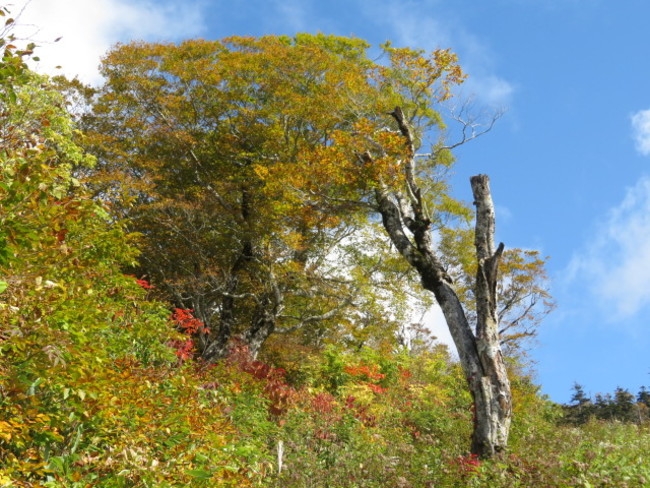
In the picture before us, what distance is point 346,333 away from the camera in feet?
69.1

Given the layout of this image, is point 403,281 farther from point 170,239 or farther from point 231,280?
point 170,239

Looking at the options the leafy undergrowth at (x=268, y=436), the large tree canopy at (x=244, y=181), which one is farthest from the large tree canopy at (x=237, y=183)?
the leafy undergrowth at (x=268, y=436)

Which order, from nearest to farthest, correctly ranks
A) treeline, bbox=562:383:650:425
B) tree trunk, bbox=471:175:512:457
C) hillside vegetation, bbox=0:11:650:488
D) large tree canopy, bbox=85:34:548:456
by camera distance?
hillside vegetation, bbox=0:11:650:488 < tree trunk, bbox=471:175:512:457 < large tree canopy, bbox=85:34:548:456 < treeline, bbox=562:383:650:425

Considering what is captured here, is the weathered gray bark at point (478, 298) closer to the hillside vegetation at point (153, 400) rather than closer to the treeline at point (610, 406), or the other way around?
the hillside vegetation at point (153, 400)

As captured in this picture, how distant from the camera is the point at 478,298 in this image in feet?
33.8

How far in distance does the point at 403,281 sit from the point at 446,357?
5.92 m

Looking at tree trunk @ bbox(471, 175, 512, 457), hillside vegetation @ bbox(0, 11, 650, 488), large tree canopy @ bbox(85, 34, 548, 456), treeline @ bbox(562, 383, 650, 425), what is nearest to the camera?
hillside vegetation @ bbox(0, 11, 650, 488)

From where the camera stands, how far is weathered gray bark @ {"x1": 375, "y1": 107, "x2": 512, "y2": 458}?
9.45 metres

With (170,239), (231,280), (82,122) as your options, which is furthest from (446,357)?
(82,122)

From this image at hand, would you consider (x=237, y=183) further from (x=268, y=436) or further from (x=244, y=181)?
(x=268, y=436)

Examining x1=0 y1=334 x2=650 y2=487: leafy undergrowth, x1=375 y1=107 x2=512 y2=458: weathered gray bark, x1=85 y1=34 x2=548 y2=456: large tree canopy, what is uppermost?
x1=85 y1=34 x2=548 y2=456: large tree canopy

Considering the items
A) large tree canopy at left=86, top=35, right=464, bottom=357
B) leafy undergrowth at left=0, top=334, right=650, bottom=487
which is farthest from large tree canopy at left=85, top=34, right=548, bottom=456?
leafy undergrowth at left=0, top=334, right=650, bottom=487

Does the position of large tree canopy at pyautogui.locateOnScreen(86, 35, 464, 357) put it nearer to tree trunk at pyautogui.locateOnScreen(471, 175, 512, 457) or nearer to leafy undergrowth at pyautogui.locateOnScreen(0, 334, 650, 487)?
leafy undergrowth at pyautogui.locateOnScreen(0, 334, 650, 487)

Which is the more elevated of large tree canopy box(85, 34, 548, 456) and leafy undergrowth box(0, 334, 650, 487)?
large tree canopy box(85, 34, 548, 456)
